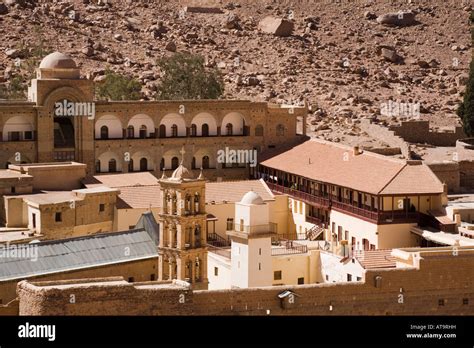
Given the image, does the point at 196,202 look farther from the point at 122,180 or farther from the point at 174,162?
the point at 174,162

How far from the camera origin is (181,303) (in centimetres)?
4841

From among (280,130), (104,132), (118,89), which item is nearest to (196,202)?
(104,132)

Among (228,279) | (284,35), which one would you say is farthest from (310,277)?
(284,35)

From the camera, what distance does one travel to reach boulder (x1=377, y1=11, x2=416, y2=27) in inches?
4651

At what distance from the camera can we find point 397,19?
11831 centimetres

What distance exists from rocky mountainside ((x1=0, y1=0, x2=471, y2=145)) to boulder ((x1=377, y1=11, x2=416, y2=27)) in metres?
0.08

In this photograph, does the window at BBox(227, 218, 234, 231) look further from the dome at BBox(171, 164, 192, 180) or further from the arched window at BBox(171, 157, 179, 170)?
the dome at BBox(171, 164, 192, 180)

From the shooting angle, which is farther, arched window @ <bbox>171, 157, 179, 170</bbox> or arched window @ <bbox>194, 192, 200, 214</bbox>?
arched window @ <bbox>171, 157, 179, 170</bbox>

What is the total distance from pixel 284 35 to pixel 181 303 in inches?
2596

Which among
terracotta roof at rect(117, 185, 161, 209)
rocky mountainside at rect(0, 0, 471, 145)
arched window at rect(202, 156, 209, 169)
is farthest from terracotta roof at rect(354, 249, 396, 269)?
rocky mountainside at rect(0, 0, 471, 145)

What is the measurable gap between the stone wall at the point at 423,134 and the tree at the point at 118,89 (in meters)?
15.9

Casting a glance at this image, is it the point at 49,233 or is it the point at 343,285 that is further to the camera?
the point at 49,233

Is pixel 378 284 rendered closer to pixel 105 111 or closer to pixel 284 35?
pixel 105 111

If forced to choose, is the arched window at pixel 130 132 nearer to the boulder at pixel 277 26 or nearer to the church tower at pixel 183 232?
the church tower at pixel 183 232
